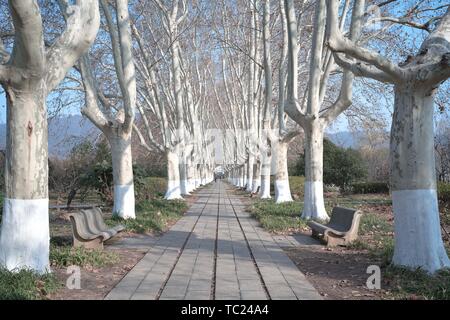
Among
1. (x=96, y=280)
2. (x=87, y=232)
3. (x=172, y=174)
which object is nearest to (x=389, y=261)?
(x=96, y=280)

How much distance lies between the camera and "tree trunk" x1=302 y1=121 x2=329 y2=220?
1310 cm

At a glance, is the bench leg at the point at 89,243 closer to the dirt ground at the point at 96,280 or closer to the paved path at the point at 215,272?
the dirt ground at the point at 96,280

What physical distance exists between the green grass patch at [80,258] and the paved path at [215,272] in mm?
508

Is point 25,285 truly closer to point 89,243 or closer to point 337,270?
point 89,243

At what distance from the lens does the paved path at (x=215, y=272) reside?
5531mm

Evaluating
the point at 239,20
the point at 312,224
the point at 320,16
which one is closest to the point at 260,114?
the point at 239,20

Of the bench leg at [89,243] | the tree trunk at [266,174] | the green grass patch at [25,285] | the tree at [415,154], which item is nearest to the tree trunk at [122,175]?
the bench leg at [89,243]

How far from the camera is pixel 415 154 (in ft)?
21.1

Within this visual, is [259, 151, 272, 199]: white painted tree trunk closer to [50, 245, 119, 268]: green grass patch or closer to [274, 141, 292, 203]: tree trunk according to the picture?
[274, 141, 292, 203]: tree trunk

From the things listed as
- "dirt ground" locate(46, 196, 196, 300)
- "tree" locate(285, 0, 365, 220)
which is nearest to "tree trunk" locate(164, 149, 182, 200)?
"tree" locate(285, 0, 365, 220)

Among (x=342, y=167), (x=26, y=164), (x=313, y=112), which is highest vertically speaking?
(x=313, y=112)

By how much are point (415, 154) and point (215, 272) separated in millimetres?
3201

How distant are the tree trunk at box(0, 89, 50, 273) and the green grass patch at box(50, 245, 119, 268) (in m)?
0.79

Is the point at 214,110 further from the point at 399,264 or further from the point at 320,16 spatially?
the point at 399,264
